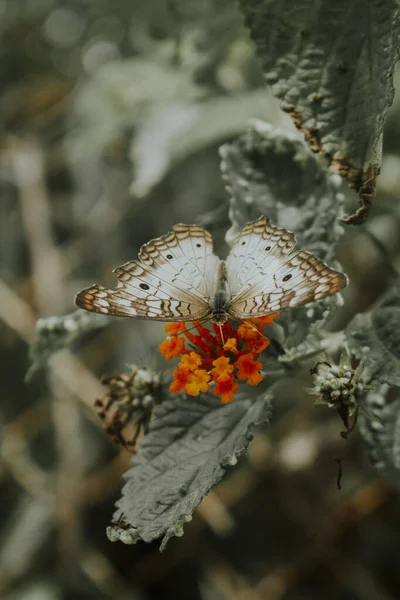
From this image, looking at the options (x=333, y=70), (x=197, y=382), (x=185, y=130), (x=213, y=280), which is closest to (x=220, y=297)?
(x=213, y=280)

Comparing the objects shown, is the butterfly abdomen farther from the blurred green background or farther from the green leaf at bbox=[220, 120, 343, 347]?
the blurred green background

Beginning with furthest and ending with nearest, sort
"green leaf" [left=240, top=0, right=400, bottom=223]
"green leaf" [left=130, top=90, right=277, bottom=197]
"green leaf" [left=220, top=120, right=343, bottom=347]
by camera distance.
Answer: "green leaf" [left=130, top=90, right=277, bottom=197] < "green leaf" [left=220, top=120, right=343, bottom=347] < "green leaf" [left=240, top=0, right=400, bottom=223]

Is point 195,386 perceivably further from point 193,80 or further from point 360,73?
point 193,80

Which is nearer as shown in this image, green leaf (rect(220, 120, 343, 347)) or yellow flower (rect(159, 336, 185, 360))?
yellow flower (rect(159, 336, 185, 360))

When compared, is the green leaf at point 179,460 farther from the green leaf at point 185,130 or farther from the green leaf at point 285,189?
the green leaf at point 185,130

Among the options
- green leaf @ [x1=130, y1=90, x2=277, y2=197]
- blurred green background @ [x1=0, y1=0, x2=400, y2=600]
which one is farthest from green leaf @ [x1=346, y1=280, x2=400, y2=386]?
green leaf @ [x1=130, y1=90, x2=277, y2=197]

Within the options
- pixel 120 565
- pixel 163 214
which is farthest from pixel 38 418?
pixel 163 214

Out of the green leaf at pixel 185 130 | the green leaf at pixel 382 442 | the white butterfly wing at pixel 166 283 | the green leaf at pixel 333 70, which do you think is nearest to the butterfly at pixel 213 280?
the white butterfly wing at pixel 166 283

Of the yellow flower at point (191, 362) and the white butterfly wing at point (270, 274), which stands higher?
the white butterfly wing at point (270, 274)

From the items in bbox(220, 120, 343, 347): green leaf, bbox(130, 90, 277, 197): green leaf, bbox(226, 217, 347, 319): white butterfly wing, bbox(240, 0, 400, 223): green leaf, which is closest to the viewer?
bbox(226, 217, 347, 319): white butterfly wing
